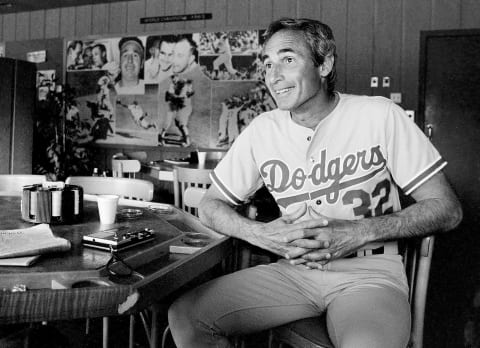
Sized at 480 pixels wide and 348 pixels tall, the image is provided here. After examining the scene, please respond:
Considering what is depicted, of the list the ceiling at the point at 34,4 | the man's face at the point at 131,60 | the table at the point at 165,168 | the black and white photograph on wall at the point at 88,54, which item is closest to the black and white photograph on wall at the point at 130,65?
the man's face at the point at 131,60

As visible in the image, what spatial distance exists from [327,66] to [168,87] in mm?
4131

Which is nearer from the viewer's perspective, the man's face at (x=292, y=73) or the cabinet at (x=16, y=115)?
the man's face at (x=292, y=73)

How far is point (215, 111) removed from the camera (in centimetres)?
559

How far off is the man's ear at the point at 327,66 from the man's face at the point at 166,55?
414 centimetres

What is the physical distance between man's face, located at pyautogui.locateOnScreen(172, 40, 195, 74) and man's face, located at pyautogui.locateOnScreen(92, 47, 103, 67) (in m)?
1.04

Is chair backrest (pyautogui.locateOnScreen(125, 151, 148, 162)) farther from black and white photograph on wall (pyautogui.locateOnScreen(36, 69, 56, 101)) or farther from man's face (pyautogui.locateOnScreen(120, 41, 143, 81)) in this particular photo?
black and white photograph on wall (pyautogui.locateOnScreen(36, 69, 56, 101))

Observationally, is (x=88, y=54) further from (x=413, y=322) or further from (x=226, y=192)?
(x=413, y=322)

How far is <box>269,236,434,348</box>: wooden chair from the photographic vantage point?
1.36 meters

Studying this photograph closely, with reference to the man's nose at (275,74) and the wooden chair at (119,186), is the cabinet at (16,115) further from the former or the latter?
the man's nose at (275,74)

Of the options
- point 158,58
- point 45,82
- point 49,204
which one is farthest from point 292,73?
point 45,82

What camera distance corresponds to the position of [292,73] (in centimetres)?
181

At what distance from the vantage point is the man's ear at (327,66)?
1.85 meters

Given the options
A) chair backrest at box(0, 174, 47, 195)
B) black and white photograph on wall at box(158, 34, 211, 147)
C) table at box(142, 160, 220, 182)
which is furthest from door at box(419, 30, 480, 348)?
chair backrest at box(0, 174, 47, 195)

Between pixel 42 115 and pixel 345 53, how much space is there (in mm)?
3501
